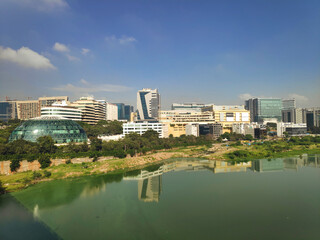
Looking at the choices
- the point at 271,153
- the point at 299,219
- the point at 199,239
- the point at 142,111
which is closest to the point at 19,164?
the point at 199,239

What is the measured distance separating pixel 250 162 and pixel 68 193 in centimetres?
2384

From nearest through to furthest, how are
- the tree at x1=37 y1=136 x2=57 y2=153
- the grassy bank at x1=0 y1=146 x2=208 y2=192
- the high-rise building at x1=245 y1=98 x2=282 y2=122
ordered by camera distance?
1. the grassy bank at x1=0 y1=146 x2=208 y2=192
2. the tree at x1=37 y1=136 x2=57 y2=153
3. the high-rise building at x1=245 y1=98 x2=282 y2=122

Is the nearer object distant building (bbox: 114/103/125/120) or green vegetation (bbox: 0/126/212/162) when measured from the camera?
green vegetation (bbox: 0/126/212/162)

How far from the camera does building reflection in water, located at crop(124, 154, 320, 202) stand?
69.7 ft

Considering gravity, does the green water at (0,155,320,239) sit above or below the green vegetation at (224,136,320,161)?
below

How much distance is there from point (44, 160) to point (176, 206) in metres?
16.7

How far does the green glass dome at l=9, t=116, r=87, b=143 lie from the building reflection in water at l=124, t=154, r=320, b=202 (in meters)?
14.2

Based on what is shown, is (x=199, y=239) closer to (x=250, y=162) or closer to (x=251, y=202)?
(x=251, y=202)

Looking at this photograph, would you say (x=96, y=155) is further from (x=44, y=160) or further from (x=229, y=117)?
(x=229, y=117)

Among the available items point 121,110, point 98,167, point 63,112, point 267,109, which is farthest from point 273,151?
point 121,110

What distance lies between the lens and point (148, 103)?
8650 centimetres

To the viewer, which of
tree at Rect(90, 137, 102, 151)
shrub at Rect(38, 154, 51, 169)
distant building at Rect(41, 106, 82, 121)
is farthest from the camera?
distant building at Rect(41, 106, 82, 121)

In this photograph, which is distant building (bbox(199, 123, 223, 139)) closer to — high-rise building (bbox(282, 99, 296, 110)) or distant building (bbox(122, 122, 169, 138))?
distant building (bbox(122, 122, 169, 138))

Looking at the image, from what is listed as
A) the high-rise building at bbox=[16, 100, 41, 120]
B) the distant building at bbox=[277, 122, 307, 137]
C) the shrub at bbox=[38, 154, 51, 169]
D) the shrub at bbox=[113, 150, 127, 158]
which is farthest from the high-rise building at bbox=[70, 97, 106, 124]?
the distant building at bbox=[277, 122, 307, 137]
